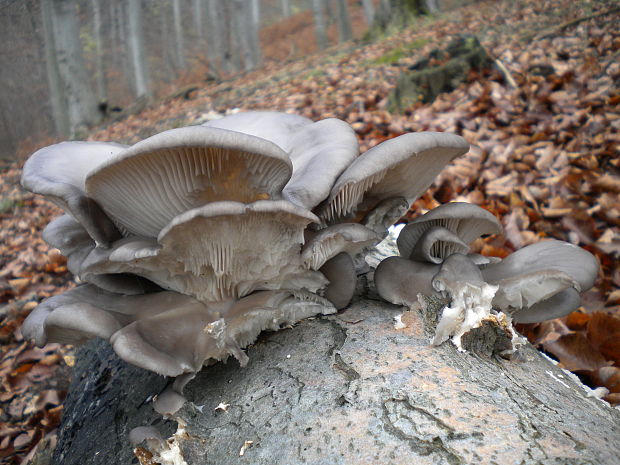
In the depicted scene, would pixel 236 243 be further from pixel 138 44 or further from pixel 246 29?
pixel 138 44

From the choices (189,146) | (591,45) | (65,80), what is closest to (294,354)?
(189,146)

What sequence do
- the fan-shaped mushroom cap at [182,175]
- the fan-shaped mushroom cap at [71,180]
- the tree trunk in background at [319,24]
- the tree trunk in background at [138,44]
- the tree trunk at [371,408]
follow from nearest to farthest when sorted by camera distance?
the tree trunk at [371,408] → the fan-shaped mushroom cap at [182,175] → the fan-shaped mushroom cap at [71,180] → the tree trunk in background at [319,24] → the tree trunk in background at [138,44]

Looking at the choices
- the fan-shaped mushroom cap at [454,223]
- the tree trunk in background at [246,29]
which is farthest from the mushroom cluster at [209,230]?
the tree trunk in background at [246,29]

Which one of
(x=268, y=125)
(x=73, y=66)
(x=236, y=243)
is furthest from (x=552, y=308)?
(x=73, y=66)

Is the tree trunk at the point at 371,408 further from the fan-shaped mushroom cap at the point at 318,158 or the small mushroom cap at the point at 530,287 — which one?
the fan-shaped mushroom cap at the point at 318,158

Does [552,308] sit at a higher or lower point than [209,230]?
lower

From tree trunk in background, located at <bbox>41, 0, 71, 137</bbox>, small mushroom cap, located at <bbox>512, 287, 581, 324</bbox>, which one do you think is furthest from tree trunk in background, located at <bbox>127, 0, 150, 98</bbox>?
small mushroom cap, located at <bbox>512, 287, 581, 324</bbox>

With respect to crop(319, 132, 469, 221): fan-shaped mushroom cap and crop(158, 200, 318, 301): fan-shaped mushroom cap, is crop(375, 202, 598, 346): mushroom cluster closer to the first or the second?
A: crop(319, 132, 469, 221): fan-shaped mushroom cap
